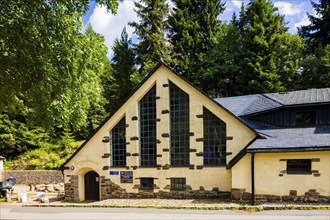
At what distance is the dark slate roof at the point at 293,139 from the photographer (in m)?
12.8

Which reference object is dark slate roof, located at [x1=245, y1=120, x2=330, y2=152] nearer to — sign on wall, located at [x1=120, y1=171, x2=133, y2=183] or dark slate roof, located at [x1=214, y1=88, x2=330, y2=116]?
dark slate roof, located at [x1=214, y1=88, x2=330, y2=116]

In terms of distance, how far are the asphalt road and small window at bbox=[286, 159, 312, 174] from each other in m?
2.08

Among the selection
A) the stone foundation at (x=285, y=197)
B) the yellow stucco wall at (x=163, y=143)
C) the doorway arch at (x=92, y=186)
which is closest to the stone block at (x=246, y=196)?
the stone foundation at (x=285, y=197)

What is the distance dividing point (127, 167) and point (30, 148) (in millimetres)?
21256

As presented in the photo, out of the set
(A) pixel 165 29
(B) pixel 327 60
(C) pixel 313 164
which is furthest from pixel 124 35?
(C) pixel 313 164

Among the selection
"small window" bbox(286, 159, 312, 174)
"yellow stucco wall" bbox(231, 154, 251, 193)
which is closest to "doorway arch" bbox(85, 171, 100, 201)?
"yellow stucco wall" bbox(231, 154, 251, 193)

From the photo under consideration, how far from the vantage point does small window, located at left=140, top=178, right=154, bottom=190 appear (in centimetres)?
1678

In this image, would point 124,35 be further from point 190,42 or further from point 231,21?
point 231,21

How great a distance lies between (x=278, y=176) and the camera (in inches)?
529

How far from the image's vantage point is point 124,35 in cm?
4219

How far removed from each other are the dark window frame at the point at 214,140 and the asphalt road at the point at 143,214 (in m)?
3.64

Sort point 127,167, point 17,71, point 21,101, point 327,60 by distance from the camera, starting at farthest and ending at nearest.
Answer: point 327,60 → point 127,167 → point 21,101 → point 17,71

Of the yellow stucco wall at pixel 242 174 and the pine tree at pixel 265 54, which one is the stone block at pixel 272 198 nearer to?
the yellow stucco wall at pixel 242 174

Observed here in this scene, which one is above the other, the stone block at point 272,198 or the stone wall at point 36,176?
the stone block at point 272,198
